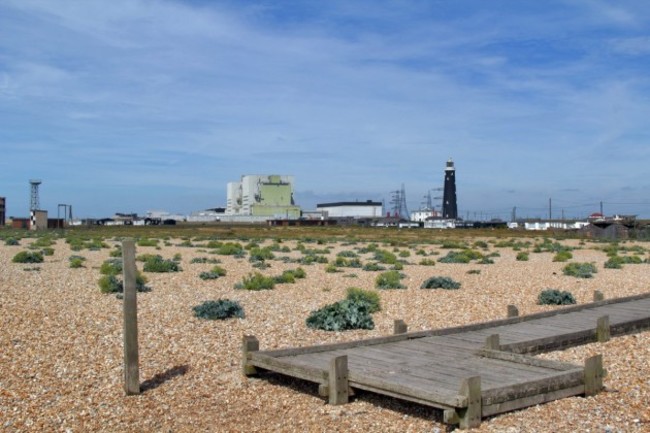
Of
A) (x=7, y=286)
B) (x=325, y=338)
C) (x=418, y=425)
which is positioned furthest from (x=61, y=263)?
(x=418, y=425)

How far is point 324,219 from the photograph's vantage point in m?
154

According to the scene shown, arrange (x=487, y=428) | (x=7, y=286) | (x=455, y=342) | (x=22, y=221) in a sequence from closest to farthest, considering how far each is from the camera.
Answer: (x=487, y=428)
(x=455, y=342)
(x=7, y=286)
(x=22, y=221)

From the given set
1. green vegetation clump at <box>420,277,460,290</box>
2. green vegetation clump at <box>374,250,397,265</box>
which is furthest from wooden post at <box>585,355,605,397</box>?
green vegetation clump at <box>374,250,397,265</box>

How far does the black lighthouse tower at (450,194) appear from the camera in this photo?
18725 centimetres

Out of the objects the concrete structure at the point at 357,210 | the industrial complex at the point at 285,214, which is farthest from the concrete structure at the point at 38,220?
the concrete structure at the point at 357,210

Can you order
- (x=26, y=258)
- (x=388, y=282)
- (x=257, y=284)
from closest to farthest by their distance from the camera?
(x=257, y=284)
(x=388, y=282)
(x=26, y=258)

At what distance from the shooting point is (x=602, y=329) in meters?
12.7

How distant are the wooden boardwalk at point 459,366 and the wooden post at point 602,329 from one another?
16 mm

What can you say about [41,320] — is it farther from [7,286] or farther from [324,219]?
[324,219]

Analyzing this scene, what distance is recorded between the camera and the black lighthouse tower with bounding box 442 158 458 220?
187 metres

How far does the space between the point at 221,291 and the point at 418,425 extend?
13.0m

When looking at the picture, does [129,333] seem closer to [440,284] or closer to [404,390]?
[404,390]

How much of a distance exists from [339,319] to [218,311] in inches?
102

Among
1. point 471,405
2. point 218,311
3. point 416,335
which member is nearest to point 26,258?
point 218,311
